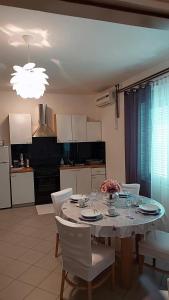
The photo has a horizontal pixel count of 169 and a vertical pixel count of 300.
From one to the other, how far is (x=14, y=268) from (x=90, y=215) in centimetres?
123

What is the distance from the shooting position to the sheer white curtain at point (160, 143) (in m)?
3.50

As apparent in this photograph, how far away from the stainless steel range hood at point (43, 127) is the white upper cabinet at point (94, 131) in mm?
861

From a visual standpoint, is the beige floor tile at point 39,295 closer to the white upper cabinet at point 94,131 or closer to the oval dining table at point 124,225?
the oval dining table at point 124,225

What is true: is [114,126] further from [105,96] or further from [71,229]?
[71,229]

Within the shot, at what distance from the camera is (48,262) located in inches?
112

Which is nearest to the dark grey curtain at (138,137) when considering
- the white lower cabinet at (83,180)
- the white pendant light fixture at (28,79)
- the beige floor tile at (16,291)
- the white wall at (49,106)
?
the white lower cabinet at (83,180)

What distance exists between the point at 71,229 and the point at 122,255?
824 millimetres

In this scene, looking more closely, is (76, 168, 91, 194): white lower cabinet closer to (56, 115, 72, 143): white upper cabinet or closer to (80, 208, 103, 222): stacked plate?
(56, 115, 72, 143): white upper cabinet

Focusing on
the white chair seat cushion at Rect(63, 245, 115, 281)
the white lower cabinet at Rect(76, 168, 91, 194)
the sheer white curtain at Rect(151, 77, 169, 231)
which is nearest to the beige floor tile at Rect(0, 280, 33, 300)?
the white chair seat cushion at Rect(63, 245, 115, 281)

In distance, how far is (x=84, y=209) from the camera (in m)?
2.60

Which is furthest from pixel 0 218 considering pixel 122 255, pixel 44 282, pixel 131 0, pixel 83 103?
pixel 131 0

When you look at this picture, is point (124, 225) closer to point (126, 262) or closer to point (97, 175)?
point (126, 262)

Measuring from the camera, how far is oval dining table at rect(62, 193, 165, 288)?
2.17 metres

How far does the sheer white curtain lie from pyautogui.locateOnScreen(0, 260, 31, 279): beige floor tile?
2.07 metres
